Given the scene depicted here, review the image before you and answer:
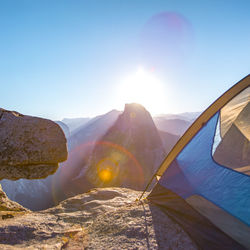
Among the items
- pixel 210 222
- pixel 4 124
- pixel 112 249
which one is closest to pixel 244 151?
pixel 210 222

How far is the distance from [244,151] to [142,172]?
32438mm

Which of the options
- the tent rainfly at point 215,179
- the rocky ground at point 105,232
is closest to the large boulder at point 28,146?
Result: the rocky ground at point 105,232

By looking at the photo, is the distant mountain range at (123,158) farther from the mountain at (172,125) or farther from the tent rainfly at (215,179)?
the tent rainfly at (215,179)

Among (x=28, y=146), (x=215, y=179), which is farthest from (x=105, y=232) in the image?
(x=28, y=146)

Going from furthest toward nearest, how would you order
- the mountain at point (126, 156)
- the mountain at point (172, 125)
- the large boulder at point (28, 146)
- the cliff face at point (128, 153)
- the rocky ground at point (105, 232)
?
the mountain at point (172, 125), the mountain at point (126, 156), the cliff face at point (128, 153), the large boulder at point (28, 146), the rocky ground at point (105, 232)

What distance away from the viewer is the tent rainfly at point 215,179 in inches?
109

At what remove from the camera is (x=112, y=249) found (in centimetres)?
254

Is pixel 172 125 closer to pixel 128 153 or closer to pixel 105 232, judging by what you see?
pixel 128 153

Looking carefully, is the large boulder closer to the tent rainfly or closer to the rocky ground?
the rocky ground

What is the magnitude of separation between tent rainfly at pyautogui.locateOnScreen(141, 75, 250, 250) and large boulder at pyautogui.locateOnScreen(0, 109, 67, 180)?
3.32 meters

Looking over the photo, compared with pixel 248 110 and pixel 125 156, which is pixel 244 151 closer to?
pixel 248 110

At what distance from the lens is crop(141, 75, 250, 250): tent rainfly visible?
109 inches

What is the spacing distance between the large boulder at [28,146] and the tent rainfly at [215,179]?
3316mm

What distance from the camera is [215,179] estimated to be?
3271 mm
